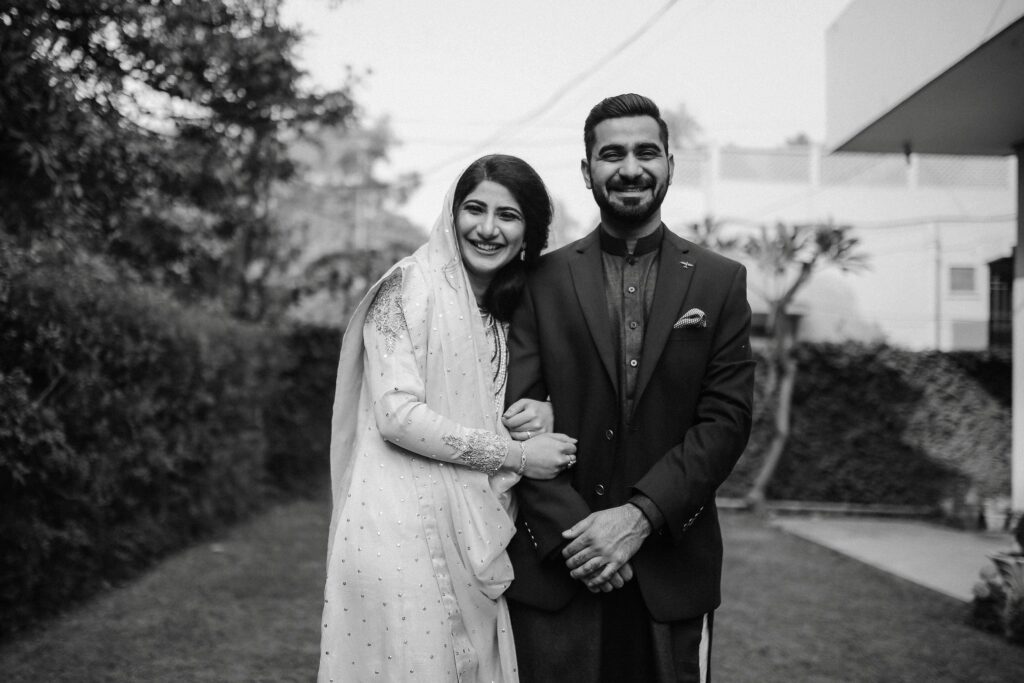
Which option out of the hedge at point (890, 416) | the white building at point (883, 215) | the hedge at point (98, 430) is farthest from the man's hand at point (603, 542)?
the white building at point (883, 215)

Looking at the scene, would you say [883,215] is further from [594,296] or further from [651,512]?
[651,512]

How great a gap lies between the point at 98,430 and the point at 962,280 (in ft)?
55.6

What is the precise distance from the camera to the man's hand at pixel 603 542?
221cm

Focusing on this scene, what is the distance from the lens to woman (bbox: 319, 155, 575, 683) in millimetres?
2287

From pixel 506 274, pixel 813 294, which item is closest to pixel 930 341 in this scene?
pixel 813 294

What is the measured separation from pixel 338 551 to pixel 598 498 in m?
0.71

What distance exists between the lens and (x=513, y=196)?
2.46m

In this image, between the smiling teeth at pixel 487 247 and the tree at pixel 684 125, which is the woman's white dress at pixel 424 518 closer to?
the smiling teeth at pixel 487 247

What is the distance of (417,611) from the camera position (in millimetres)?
2287

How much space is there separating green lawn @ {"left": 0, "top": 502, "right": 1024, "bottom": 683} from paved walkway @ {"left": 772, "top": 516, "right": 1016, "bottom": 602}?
1.36 ft

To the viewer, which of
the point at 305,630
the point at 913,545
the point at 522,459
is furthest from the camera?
the point at 913,545

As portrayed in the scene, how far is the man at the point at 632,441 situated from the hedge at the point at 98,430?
9.89 ft

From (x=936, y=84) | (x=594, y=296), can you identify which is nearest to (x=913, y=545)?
(x=936, y=84)

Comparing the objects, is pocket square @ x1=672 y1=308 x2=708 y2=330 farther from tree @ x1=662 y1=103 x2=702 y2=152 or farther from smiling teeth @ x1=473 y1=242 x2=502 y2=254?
tree @ x1=662 y1=103 x2=702 y2=152
